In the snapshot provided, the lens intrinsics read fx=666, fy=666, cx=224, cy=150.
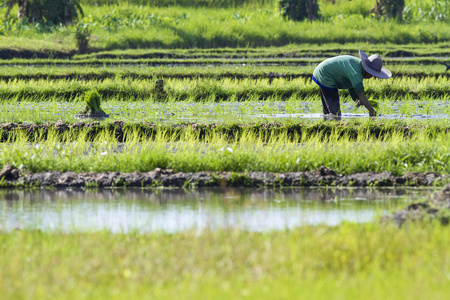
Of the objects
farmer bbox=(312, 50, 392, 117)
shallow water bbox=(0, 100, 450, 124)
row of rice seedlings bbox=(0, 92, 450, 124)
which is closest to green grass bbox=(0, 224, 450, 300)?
farmer bbox=(312, 50, 392, 117)

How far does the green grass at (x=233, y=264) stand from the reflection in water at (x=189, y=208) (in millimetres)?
428

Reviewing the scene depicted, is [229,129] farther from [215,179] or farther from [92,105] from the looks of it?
[215,179]

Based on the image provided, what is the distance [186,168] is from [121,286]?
3.44 metres

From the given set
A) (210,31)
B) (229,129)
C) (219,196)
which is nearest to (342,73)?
(229,129)

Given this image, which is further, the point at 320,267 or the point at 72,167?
the point at 72,167

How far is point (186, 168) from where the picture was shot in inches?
273

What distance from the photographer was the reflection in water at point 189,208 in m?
5.05

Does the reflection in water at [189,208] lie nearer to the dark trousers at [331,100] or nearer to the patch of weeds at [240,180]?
the patch of weeds at [240,180]

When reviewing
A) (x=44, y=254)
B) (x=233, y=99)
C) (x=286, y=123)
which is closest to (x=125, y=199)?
(x=44, y=254)

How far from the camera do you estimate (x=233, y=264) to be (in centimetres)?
385

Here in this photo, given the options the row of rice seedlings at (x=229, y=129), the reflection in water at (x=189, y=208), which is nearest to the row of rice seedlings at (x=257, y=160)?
the reflection in water at (x=189, y=208)

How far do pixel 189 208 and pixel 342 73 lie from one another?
15.6ft

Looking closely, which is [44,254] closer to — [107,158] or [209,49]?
[107,158]

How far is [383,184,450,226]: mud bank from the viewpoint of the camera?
474 cm
